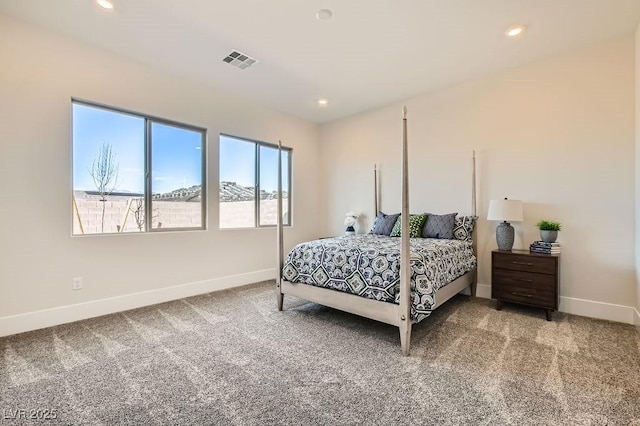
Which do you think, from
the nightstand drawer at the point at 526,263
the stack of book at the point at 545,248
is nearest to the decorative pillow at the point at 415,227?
the nightstand drawer at the point at 526,263

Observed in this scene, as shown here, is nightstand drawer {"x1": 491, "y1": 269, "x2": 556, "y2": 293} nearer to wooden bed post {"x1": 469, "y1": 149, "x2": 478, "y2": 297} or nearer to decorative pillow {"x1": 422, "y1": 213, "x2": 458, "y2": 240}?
wooden bed post {"x1": 469, "y1": 149, "x2": 478, "y2": 297}

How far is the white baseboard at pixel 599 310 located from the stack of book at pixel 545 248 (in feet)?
1.95

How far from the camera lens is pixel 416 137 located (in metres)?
4.19

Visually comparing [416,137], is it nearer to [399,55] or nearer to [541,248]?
[399,55]

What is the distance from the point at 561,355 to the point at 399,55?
3046 mm

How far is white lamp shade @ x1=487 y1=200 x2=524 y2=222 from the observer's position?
3.08m

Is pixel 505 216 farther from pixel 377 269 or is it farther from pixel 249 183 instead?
pixel 249 183

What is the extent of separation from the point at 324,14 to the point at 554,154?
2.82m

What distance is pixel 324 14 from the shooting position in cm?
246

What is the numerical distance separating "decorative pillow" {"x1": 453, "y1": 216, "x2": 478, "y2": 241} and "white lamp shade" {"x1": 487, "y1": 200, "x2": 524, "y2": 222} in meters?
0.39

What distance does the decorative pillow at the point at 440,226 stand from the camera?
355cm

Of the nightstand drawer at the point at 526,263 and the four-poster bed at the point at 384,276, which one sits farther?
the nightstand drawer at the point at 526,263

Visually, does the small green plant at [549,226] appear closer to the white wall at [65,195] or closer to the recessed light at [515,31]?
the recessed light at [515,31]

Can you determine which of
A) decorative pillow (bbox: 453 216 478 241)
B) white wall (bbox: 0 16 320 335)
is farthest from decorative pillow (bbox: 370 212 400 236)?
white wall (bbox: 0 16 320 335)
